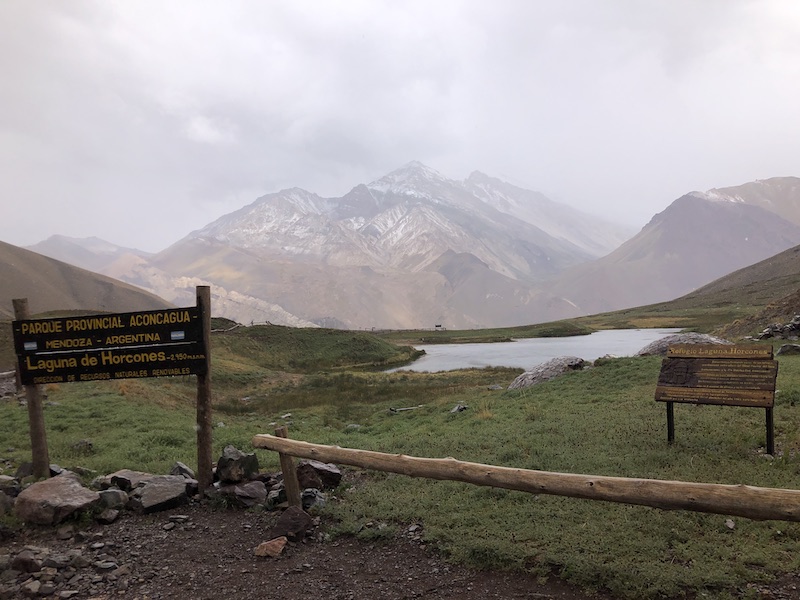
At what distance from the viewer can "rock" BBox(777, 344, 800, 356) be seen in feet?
73.5

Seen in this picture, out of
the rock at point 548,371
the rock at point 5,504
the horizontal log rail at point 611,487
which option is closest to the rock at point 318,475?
the horizontal log rail at point 611,487

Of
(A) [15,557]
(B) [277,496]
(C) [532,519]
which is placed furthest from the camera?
(B) [277,496]

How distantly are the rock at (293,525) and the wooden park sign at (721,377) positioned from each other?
8.71 metres

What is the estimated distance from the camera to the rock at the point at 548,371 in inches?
1025

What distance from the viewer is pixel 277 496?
32.8 ft

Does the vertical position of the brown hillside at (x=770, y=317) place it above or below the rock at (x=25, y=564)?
above

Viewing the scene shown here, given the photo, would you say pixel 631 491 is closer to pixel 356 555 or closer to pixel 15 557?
pixel 356 555

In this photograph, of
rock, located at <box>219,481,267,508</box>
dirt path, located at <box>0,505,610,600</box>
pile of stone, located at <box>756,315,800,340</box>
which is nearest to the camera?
dirt path, located at <box>0,505,610,600</box>

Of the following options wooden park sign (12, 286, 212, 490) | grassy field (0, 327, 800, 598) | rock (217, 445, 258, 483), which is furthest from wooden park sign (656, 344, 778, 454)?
wooden park sign (12, 286, 212, 490)

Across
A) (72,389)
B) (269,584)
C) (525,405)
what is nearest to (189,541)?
(269,584)

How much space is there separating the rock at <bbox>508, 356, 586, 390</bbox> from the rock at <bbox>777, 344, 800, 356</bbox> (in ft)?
29.3

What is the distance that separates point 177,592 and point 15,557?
9.29 feet

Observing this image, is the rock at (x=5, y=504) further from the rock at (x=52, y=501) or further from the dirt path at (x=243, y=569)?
the dirt path at (x=243, y=569)

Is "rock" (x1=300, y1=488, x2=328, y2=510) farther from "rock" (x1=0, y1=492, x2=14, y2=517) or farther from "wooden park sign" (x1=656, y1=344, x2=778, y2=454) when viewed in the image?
"wooden park sign" (x1=656, y1=344, x2=778, y2=454)
